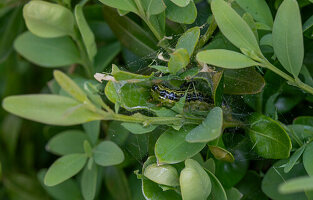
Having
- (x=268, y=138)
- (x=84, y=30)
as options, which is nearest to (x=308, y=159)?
(x=268, y=138)

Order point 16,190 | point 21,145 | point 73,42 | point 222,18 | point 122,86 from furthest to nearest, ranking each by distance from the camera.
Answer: point 21,145
point 16,190
point 73,42
point 122,86
point 222,18

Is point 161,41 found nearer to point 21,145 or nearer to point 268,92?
point 268,92

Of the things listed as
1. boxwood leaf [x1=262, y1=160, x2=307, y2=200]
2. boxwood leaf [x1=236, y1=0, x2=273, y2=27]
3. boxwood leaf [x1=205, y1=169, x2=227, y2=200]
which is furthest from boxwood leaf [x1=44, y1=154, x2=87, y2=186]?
boxwood leaf [x1=236, y1=0, x2=273, y2=27]

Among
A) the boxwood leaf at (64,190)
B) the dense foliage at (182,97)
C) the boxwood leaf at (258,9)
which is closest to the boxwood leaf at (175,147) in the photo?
the dense foliage at (182,97)

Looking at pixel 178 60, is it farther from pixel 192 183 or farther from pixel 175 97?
pixel 192 183

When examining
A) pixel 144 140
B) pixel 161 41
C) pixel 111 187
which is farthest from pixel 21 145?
pixel 161 41

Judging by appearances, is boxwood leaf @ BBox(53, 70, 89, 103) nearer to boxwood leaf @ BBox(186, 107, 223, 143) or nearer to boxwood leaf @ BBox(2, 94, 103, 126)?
boxwood leaf @ BBox(2, 94, 103, 126)
